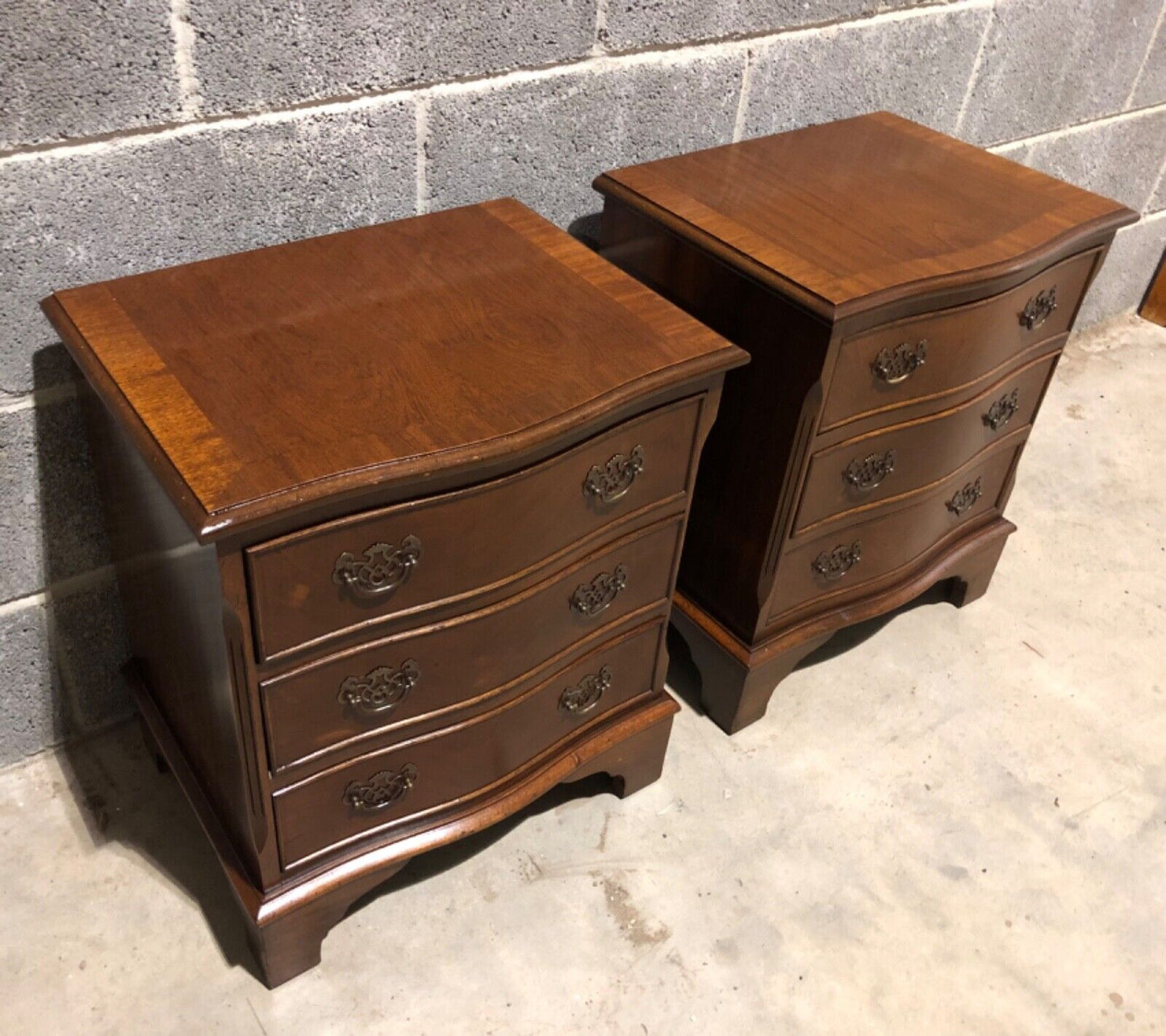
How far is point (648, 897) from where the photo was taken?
4.94 ft

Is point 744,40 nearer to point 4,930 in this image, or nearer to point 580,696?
point 580,696

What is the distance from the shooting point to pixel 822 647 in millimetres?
1929

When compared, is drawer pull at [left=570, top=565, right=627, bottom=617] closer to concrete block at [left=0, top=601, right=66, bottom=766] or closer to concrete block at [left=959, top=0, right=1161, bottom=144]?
concrete block at [left=0, top=601, right=66, bottom=766]

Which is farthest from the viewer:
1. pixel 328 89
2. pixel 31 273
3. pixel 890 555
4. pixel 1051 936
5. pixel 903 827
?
pixel 890 555

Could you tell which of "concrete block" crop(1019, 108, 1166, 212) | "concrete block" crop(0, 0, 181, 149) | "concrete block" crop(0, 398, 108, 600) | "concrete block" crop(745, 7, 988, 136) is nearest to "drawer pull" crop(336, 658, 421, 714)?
"concrete block" crop(0, 398, 108, 600)

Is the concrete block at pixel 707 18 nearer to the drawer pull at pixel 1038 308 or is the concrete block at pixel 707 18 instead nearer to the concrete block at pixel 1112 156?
the drawer pull at pixel 1038 308

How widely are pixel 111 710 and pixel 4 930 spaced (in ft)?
1.16

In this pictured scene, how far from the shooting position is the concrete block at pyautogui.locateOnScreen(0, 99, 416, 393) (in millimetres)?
1231

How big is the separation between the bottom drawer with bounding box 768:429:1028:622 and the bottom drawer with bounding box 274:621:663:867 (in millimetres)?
266

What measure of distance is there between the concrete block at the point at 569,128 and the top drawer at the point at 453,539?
550 mm

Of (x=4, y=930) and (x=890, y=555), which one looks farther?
(x=890, y=555)

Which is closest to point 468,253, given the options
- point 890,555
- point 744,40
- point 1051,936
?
point 744,40

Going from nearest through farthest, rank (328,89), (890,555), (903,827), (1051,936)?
(328,89) → (1051,936) → (903,827) → (890,555)

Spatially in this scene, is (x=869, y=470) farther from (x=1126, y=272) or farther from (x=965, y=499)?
(x=1126, y=272)
